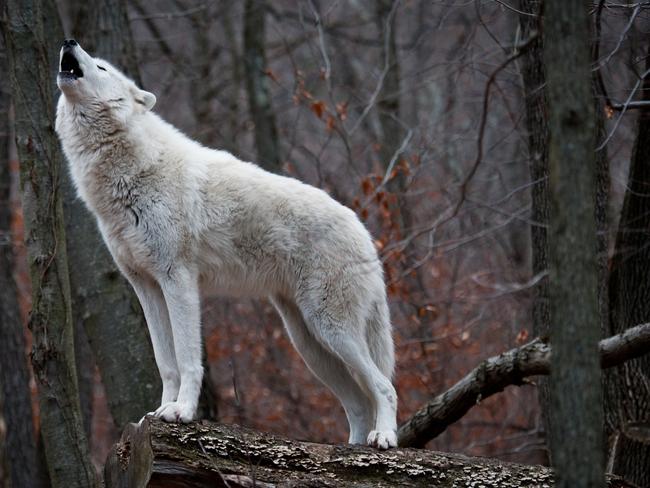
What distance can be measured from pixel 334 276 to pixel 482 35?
430 inches

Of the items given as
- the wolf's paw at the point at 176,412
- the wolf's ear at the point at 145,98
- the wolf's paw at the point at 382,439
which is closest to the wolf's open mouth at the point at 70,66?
the wolf's ear at the point at 145,98

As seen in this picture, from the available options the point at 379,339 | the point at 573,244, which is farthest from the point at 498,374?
the point at 573,244

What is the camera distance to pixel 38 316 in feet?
18.7

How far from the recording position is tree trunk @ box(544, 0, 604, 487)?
3.27 metres

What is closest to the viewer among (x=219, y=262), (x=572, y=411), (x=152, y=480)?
(x=572, y=411)

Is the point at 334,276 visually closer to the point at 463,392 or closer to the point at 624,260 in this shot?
the point at 463,392

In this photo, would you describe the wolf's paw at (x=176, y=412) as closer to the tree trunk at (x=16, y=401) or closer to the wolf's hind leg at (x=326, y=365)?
the wolf's hind leg at (x=326, y=365)

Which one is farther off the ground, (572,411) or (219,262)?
(219,262)

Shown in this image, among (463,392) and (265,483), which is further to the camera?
(463,392)

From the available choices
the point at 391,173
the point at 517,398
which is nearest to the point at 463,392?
the point at 391,173

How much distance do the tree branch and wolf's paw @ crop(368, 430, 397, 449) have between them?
35.9 inches

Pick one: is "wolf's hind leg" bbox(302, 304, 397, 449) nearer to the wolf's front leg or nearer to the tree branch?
Answer: the tree branch

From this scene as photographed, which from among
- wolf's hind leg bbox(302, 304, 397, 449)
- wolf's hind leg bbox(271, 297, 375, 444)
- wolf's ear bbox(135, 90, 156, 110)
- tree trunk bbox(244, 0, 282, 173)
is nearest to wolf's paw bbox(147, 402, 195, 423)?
wolf's hind leg bbox(302, 304, 397, 449)

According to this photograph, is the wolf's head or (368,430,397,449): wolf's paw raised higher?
the wolf's head
